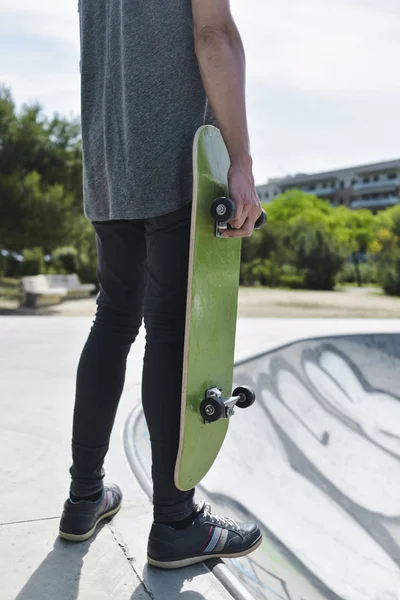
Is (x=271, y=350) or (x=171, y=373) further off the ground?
(x=171, y=373)

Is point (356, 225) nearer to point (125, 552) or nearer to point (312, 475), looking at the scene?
point (312, 475)

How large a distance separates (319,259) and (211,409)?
3500 cm

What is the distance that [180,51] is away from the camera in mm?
1577

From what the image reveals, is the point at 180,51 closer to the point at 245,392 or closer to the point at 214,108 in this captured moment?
the point at 214,108

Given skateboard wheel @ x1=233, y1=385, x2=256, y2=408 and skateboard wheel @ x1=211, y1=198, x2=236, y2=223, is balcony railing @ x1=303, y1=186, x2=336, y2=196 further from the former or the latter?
skateboard wheel @ x1=211, y1=198, x2=236, y2=223

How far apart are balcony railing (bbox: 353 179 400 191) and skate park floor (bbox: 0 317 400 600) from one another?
271ft

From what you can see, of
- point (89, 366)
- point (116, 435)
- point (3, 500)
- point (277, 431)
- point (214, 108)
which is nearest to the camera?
point (214, 108)

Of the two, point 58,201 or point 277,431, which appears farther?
point 58,201

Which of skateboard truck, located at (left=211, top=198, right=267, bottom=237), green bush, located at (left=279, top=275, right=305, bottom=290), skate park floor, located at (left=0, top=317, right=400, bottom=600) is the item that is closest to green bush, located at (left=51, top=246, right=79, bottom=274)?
green bush, located at (left=279, top=275, right=305, bottom=290)

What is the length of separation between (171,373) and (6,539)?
73 centimetres

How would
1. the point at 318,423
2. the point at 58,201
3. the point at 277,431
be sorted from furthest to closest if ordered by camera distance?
1. the point at 58,201
2. the point at 318,423
3. the point at 277,431

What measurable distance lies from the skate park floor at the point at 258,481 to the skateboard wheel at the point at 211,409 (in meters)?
0.43

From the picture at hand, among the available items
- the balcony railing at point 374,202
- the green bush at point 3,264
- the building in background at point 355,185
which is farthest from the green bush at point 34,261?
the balcony railing at point 374,202

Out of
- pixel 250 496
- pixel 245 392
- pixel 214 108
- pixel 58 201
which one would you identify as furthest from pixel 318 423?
pixel 58 201
